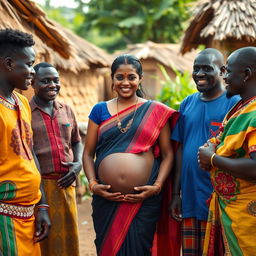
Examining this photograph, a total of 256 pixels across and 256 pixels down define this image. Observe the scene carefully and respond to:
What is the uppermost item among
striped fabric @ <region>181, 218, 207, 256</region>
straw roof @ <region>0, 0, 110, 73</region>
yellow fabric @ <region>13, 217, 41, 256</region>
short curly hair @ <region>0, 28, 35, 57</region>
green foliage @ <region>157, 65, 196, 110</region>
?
straw roof @ <region>0, 0, 110, 73</region>

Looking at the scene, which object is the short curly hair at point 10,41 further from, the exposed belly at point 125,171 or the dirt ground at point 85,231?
the dirt ground at point 85,231

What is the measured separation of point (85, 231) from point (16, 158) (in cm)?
392

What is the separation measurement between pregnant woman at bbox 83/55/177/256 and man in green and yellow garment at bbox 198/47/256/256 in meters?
0.59

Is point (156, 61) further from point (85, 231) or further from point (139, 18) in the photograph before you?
point (85, 231)

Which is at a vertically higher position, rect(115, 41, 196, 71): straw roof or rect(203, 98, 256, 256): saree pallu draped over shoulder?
rect(115, 41, 196, 71): straw roof

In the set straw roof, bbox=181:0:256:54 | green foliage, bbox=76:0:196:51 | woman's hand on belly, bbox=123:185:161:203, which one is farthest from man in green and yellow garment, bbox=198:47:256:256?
green foliage, bbox=76:0:196:51

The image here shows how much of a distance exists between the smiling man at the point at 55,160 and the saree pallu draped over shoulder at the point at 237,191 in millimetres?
1345

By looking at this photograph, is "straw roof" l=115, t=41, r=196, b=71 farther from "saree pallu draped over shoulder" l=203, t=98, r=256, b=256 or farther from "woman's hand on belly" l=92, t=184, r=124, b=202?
"saree pallu draped over shoulder" l=203, t=98, r=256, b=256

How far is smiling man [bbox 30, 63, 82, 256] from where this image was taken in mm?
3506

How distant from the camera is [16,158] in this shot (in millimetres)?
2594

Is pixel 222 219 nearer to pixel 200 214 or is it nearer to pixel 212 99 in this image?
pixel 200 214

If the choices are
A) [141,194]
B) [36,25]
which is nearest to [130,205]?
[141,194]

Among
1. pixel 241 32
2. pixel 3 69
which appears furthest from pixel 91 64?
pixel 3 69

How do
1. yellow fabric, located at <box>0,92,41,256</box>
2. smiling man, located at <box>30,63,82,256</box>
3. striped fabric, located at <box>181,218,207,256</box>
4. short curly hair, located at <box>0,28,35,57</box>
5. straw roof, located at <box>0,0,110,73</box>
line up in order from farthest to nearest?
straw roof, located at <box>0,0,110,73</box> → smiling man, located at <box>30,63,82,256</box> → striped fabric, located at <box>181,218,207,256</box> → short curly hair, located at <box>0,28,35,57</box> → yellow fabric, located at <box>0,92,41,256</box>
